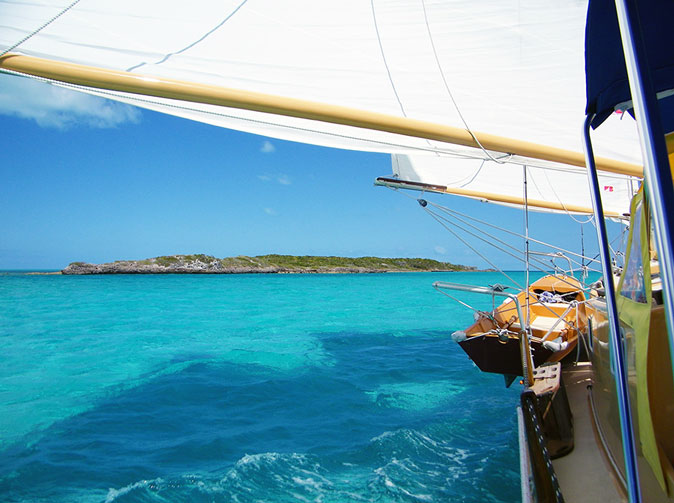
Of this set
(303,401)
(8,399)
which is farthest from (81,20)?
(8,399)

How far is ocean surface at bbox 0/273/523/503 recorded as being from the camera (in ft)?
16.4

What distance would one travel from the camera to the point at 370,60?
16.1 feet

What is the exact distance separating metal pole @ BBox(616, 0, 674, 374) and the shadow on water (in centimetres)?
466

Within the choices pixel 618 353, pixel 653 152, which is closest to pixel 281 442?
pixel 618 353

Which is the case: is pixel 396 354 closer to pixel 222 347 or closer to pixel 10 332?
pixel 222 347

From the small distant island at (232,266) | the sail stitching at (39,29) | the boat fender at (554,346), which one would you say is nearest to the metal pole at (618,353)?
the sail stitching at (39,29)

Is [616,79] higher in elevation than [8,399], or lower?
higher

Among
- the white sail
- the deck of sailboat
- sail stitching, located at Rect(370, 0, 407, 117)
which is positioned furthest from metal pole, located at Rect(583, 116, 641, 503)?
the white sail

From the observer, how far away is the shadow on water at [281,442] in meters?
4.94

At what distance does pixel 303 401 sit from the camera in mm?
8211

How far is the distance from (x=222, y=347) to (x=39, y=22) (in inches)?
467

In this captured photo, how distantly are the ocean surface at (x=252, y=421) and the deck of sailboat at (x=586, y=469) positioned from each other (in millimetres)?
1476

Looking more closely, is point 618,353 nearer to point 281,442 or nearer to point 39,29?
point 39,29

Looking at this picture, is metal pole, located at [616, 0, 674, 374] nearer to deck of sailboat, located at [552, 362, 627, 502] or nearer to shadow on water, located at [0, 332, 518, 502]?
deck of sailboat, located at [552, 362, 627, 502]
